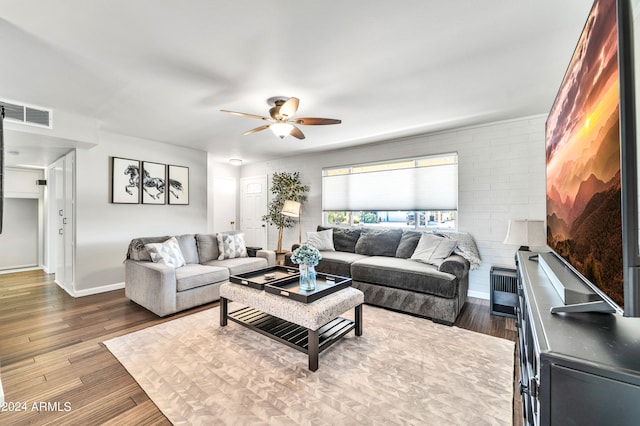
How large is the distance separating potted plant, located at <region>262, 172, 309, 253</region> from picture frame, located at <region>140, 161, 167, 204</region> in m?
2.16

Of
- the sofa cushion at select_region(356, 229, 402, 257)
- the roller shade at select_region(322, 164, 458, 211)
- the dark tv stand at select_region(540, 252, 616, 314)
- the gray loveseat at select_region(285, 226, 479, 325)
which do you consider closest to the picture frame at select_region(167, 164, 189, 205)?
the gray loveseat at select_region(285, 226, 479, 325)

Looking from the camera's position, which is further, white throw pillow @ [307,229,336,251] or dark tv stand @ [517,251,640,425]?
white throw pillow @ [307,229,336,251]

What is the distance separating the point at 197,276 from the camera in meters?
3.32

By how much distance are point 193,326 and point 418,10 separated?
11.0ft

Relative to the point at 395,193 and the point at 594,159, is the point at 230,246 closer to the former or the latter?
the point at 395,193

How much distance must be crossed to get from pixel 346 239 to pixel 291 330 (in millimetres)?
2355

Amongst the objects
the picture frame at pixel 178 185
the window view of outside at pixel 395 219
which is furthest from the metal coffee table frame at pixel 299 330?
Answer: the picture frame at pixel 178 185

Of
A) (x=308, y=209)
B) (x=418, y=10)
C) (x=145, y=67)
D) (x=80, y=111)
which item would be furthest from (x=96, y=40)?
(x=308, y=209)

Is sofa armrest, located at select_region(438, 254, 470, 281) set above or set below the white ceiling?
below

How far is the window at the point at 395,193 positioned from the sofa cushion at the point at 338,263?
1038 mm

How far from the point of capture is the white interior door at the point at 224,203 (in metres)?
6.91

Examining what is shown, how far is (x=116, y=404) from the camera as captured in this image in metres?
1.72

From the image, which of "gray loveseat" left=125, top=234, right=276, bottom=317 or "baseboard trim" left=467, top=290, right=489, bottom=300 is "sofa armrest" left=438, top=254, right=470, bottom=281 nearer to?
"baseboard trim" left=467, top=290, right=489, bottom=300

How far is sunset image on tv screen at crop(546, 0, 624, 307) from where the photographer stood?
812mm
